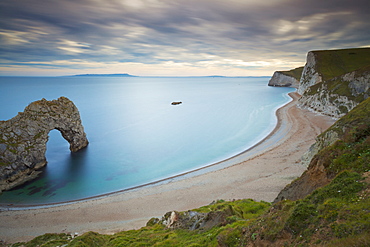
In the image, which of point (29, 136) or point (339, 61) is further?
point (339, 61)

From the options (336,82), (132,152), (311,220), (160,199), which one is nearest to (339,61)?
(336,82)

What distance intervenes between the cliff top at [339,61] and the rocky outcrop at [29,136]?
93.4 metres

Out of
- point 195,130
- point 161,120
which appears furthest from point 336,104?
point 161,120

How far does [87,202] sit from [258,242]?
23.2 meters

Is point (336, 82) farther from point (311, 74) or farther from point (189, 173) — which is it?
point (189, 173)

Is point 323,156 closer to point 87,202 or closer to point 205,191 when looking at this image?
point 205,191

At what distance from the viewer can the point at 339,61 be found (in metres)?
99.7

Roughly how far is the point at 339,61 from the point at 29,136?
120m

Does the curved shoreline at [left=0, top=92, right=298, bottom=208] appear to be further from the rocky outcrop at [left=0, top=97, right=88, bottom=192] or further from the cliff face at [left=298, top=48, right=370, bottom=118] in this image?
the cliff face at [left=298, top=48, right=370, bottom=118]

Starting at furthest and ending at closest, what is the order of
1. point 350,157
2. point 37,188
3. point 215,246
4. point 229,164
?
point 229,164
point 37,188
point 350,157
point 215,246

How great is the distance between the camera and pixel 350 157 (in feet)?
36.2

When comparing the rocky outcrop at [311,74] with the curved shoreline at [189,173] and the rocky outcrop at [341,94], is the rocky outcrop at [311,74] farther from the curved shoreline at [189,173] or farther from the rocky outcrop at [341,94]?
the curved shoreline at [189,173]

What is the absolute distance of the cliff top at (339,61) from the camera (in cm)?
9131

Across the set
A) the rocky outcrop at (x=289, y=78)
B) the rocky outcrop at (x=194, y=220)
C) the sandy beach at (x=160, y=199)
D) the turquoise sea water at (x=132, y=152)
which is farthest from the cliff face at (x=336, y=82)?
the rocky outcrop at (x=289, y=78)
